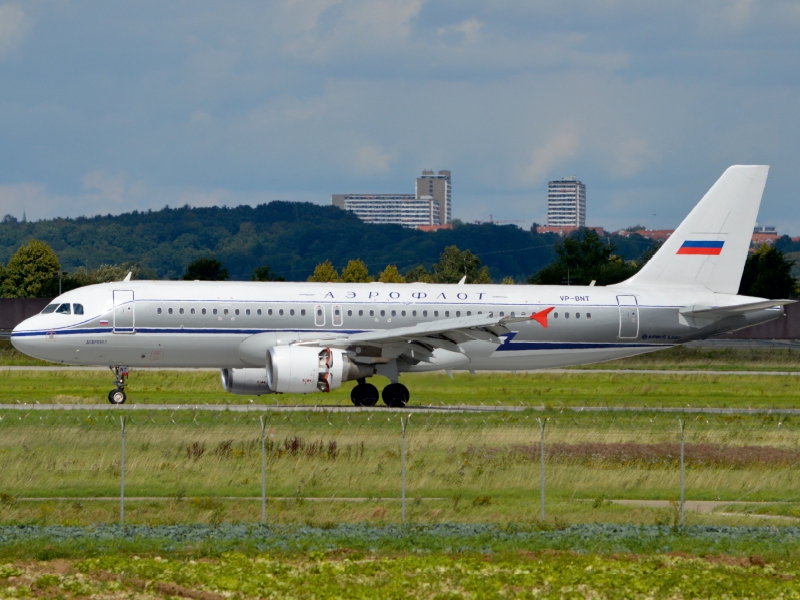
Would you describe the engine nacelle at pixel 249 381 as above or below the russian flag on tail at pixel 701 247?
below

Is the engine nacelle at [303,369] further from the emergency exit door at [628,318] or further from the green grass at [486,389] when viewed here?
the emergency exit door at [628,318]

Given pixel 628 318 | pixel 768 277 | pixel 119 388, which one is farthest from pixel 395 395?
pixel 768 277

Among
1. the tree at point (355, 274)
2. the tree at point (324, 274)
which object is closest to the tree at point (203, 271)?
the tree at point (324, 274)

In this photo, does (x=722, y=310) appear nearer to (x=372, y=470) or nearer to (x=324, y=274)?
(x=372, y=470)

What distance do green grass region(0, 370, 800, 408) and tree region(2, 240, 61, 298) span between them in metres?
85.4

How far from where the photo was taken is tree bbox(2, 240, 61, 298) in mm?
138625

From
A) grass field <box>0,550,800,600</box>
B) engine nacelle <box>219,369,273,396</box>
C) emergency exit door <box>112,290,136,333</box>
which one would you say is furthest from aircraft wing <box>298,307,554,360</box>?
grass field <box>0,550,800,600</box>

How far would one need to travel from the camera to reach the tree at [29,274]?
138625 millimetres

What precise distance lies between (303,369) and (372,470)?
11.3 metres

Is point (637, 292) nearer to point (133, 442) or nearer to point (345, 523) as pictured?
point (133, 442)

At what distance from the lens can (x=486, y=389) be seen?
150 feet

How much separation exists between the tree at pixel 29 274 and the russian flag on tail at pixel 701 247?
103 metres

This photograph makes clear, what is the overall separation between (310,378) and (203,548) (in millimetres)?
19046

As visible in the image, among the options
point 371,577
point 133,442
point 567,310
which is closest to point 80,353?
point 133,442
